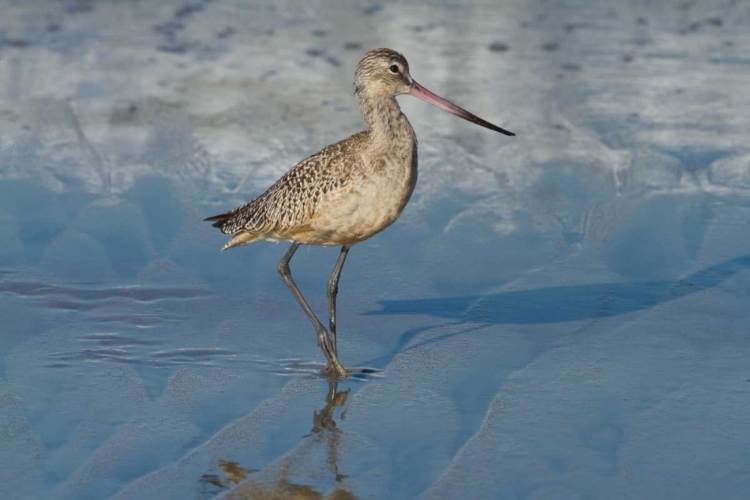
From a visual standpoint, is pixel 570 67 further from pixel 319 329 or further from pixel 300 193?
pixel 319 329

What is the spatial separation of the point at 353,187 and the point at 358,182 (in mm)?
33

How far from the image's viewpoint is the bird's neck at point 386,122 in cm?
613

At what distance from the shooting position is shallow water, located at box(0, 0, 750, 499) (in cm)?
507

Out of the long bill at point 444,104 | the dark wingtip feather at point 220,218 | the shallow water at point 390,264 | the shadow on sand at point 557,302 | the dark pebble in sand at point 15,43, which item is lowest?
the shadow on sand at point 557,302

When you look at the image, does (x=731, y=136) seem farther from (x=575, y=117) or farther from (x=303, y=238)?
(x=303, y=238)

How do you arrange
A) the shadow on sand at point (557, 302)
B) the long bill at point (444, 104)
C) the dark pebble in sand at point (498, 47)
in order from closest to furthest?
the long bill at point (444, 104)
the shadow on sand at point (557, 302)
the dark pebble in sand at point (498, 47)

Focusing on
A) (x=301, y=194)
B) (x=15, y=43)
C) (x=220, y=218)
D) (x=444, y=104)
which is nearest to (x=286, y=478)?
(x=301, y=194)

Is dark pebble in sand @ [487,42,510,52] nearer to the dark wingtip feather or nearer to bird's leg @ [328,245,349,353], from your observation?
the dark wingtip feather

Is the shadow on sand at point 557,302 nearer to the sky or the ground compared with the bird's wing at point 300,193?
nearer to the ground

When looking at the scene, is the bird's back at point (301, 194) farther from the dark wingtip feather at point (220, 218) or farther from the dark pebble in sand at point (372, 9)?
the dark pebble in sand at point (372, 9)

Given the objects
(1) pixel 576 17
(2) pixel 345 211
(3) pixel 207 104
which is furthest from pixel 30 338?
(1) pixel 576 17

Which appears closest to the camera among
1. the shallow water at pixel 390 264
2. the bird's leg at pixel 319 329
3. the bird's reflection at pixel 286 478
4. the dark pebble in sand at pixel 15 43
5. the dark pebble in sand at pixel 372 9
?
the bird's reflection at pixel 286 478

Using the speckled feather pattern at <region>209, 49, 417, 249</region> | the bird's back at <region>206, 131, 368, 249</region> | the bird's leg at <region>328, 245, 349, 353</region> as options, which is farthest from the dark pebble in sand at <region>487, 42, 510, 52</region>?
the bird's leg at <region>328, 245, 349, 353</region>

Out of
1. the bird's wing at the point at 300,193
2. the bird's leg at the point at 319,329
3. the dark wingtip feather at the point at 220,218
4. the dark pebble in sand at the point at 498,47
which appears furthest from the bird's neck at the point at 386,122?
the dark pebble in sand at the point at 498,47
